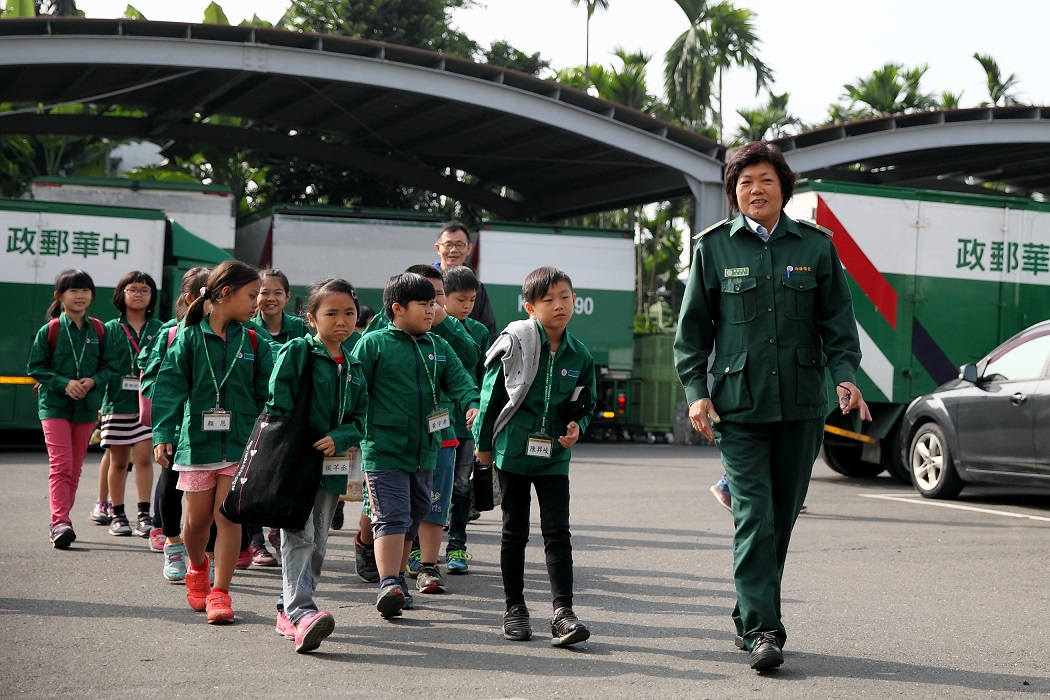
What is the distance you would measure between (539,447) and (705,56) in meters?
31.0

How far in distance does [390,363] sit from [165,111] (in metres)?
20.3

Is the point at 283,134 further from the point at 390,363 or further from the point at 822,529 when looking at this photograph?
the point at 390,363

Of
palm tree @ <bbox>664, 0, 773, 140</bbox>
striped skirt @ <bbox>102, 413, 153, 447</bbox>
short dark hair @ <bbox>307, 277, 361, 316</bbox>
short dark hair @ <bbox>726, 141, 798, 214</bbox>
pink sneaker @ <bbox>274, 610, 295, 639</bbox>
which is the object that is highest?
palm tree @ <bbox>664, 0, 773, 140</bbox>

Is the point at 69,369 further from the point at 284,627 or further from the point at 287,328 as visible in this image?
the point at 284,627

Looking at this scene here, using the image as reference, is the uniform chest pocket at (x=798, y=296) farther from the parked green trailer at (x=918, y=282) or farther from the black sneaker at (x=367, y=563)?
the parked green trailer at (x=918, y=282)

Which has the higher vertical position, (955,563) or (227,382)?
(227,382)

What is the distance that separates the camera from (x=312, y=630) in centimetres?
521

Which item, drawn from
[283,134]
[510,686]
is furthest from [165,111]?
[510,686]

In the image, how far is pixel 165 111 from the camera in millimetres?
24797

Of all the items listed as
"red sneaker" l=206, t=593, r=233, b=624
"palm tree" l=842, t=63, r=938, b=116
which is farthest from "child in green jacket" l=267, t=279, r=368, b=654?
"palm tree" l=842, t=63, r=938, b=116

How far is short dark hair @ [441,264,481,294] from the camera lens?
7.48 m

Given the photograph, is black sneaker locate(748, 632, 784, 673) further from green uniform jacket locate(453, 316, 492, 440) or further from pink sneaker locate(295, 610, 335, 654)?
green uniform jacket locate(453, 316, 492, 440)

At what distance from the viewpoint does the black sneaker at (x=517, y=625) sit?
5.61 m

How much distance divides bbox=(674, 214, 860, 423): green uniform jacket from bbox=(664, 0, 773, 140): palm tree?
1199 inches
